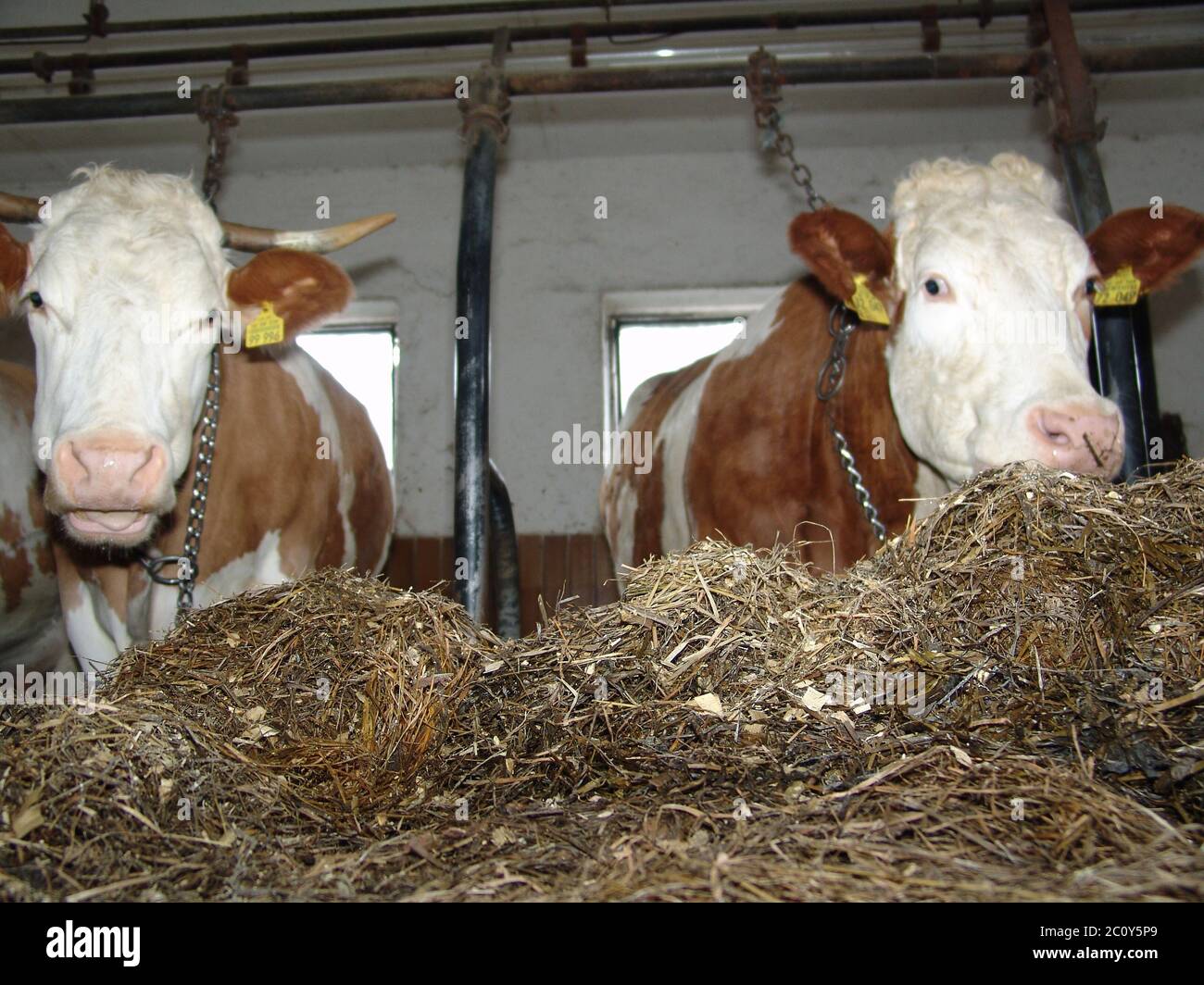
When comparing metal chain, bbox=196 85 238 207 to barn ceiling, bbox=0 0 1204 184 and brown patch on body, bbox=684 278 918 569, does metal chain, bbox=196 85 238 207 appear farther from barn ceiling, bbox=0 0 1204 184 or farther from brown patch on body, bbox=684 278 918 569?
barn ceiling, bbox=0 0 1204 184

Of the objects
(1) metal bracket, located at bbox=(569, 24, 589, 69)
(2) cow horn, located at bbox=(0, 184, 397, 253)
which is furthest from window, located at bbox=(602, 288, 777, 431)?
(2) cow horn, located at bbox=(0, 184, 397, 253)

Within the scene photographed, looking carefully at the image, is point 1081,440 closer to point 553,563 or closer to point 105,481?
point 105,481

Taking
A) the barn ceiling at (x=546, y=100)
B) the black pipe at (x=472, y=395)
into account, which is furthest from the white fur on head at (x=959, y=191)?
the barn ceiling at (x=546, y=100)

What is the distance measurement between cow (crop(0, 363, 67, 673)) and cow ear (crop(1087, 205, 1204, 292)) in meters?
4.19

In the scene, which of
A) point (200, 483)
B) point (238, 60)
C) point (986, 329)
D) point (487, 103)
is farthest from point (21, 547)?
point (986, 329)

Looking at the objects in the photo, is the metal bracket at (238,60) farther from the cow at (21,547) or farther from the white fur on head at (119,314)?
the cow at (21,547)

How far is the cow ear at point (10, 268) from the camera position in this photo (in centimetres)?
295

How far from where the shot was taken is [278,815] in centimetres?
168

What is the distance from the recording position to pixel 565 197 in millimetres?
7629
